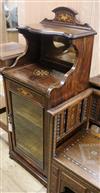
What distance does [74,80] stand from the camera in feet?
4.28

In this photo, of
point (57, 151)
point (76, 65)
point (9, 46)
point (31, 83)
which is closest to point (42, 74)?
point (31, 83)

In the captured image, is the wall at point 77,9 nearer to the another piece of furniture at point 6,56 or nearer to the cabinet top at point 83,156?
the another piece of furniture at point 6,56

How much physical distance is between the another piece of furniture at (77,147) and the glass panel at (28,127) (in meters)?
0.18

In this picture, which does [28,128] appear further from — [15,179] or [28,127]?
[15,179]

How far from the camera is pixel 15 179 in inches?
68.6

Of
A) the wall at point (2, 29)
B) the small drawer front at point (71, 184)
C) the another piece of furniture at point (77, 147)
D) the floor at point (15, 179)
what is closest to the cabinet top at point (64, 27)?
the another piece of furniture at point (77, 147)

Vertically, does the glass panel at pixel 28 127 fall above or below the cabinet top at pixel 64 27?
below

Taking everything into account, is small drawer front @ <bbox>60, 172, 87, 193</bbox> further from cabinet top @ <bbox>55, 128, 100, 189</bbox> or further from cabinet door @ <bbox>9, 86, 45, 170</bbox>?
cabinet door @ <bbox>9, 86, 45, 170</bbox>

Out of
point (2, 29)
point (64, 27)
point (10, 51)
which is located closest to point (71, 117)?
point (64, 27)

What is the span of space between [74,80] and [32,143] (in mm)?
658

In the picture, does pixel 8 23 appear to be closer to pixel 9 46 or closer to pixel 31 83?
pixel 9 46

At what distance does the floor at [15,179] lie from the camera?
166 centimetres

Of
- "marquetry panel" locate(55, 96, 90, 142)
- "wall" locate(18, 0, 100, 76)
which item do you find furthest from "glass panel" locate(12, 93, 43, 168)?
"wall" locate(18, 0, 100, 76)

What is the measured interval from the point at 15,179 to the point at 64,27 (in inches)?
50.6
